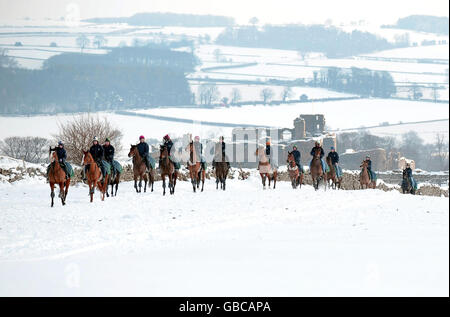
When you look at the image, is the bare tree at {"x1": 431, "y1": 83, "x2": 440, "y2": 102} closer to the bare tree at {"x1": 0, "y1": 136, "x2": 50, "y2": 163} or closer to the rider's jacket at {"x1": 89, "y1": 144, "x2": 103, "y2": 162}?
the bare tree at {"x1": 0, "y1": 136, "x2": 50, "y2": 163}

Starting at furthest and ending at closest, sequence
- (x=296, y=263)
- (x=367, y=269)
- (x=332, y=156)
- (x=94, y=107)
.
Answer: (x=94, y=107)
(x=332, y=156)
(x=296, y=263)
(x=367, y=269)

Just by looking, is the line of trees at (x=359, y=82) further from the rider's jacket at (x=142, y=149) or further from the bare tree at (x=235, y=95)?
the rider's jacket at (x=142, y=149)

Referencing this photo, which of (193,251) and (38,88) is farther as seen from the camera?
(38,88)

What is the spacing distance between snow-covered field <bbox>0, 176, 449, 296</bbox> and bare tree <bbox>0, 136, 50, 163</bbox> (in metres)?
46.8

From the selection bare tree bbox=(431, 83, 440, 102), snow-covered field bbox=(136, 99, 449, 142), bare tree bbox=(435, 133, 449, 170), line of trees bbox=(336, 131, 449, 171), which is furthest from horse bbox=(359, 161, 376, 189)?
bare tree bbox=(431, 83, 440, 102)

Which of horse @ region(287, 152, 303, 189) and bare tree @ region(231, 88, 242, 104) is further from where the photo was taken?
bare tree @ region(231, 88, 242, 104)

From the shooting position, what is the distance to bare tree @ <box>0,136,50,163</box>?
70812mm

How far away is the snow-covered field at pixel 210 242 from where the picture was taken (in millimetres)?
11289

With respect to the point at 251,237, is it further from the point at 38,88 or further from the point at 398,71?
the point at 398,71

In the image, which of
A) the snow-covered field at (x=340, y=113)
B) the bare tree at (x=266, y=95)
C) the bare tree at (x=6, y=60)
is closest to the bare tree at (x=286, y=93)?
the bare tree at (x=266, y=95)

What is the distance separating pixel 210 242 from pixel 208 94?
142 meters
